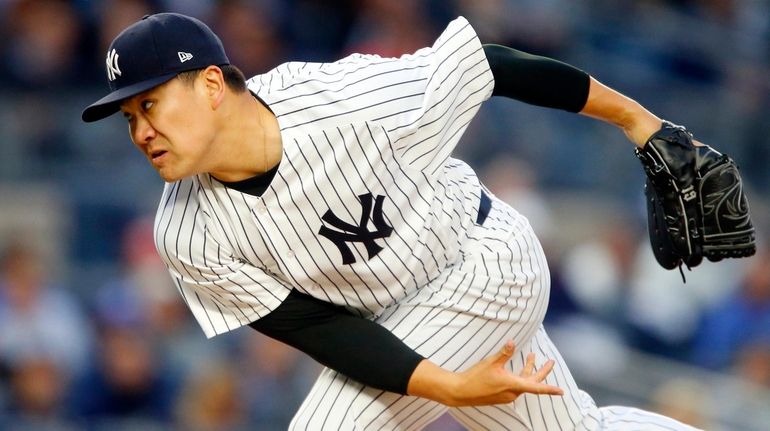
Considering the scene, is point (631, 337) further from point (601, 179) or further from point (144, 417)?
point (144, 417)

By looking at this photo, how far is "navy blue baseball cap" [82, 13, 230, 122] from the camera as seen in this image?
88.4 inches

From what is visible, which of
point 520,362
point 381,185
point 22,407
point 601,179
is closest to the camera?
point 381,185

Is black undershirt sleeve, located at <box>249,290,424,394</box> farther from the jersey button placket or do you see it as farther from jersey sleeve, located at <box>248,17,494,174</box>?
jersey sleeve, located at <box>248,17,494,174</box>

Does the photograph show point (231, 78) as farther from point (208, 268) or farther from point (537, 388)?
point (537, 388)

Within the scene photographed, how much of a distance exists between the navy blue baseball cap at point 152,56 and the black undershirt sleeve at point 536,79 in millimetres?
578

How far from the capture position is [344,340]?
246 cm

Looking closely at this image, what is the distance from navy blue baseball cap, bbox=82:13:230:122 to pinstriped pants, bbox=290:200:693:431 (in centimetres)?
65

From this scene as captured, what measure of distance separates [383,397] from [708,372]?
2.78 metres

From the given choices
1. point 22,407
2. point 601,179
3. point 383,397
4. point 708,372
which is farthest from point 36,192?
point 383,397

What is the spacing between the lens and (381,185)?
7.95 ft

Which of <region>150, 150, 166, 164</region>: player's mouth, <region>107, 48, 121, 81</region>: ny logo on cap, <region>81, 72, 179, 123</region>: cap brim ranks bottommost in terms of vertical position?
<region>150, 150, 166, 164</region>: player's mouth

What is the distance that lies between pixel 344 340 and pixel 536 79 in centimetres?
65

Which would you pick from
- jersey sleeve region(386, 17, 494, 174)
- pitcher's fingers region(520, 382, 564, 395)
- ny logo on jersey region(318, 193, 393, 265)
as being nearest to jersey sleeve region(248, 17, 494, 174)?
jersey sleeve region(386, 17, 494, 174)

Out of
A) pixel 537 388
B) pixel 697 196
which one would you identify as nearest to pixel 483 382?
pixel 537 388
